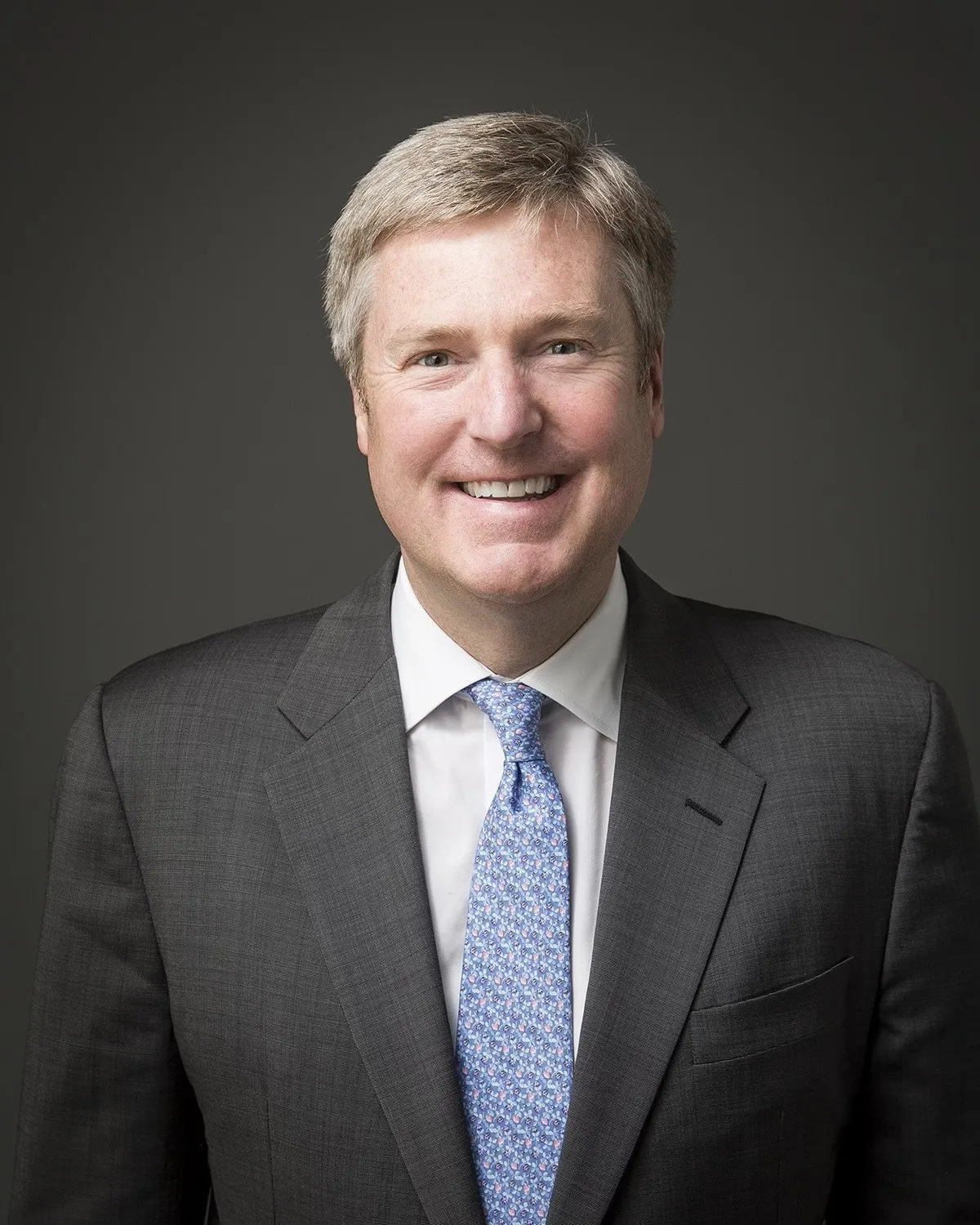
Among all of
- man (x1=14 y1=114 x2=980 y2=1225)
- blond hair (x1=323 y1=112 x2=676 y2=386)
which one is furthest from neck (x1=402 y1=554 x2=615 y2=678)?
blond hair (x1=323 y1=112 x2=676 y2=386)

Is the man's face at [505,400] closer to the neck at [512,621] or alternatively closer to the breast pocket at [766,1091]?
the neck at [512,621]

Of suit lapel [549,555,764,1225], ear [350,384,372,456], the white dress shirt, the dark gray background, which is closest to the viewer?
suit lapel [549,555,764,1225]

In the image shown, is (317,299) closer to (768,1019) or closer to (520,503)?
(520,503)

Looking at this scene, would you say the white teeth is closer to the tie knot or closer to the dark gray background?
the tie knot

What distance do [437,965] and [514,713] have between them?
1.16ft

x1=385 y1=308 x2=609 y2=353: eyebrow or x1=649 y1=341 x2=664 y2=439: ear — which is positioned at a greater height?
x1=385 y1=308 x2=609 y2=353: eyebrow

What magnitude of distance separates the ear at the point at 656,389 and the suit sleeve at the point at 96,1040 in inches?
36.1

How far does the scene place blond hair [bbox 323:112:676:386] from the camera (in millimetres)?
2184

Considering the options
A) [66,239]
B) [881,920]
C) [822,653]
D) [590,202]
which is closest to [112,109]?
[66,239]

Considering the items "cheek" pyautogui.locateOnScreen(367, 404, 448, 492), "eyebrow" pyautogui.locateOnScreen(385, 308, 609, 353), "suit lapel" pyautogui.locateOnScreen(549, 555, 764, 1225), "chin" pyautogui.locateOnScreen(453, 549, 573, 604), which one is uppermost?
"eyebrow" pyautogui.locateOnScreen(385, 308, 609, 353)

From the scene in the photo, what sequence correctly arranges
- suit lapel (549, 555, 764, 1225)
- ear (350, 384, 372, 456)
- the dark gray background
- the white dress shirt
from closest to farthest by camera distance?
suit lapel (549, 555, 764, 1225), the white dress shirt, ear (350, 384, 372, 456), the dark gray background

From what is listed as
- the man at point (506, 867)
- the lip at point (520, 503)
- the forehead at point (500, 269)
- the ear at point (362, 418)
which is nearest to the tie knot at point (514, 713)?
the man at point (506, 867)

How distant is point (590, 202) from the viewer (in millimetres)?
2225

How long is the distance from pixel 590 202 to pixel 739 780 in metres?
0.81
